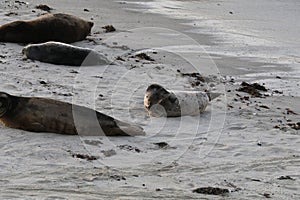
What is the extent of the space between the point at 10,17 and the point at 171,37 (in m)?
3.02

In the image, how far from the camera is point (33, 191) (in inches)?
185

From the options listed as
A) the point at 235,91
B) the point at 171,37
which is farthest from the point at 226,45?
the point at 235,91

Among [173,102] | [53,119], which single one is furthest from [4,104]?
[173,102]

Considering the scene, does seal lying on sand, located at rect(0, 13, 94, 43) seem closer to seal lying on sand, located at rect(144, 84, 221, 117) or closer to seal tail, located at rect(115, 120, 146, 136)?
seal lying on sand, located at rect(144, 84, 221, 117)

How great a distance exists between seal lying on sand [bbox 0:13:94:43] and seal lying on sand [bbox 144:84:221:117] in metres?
3.64

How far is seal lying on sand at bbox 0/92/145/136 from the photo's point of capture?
616 centimetres

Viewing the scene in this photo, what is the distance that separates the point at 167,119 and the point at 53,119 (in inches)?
53.1

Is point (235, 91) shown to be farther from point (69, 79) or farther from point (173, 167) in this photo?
point (173, 167)

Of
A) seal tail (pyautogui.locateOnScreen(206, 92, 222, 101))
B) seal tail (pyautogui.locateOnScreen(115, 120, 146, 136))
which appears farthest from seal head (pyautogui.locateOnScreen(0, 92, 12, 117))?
seal tail (pyautogui.locateOnScreen(206, 92, 222, 101))

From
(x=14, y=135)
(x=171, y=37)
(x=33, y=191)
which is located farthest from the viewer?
(x=171, y=37)

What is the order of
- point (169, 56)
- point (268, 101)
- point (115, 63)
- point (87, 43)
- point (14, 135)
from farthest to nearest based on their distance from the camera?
point (87, 43), point (169, 56), point (115, 63), point (268, 101), point (14, 135)

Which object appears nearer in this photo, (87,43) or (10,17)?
(87,43)

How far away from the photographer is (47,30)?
416 inches

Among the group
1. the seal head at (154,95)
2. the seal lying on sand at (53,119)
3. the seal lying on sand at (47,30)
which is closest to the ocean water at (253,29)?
the seal head at (154,95)
